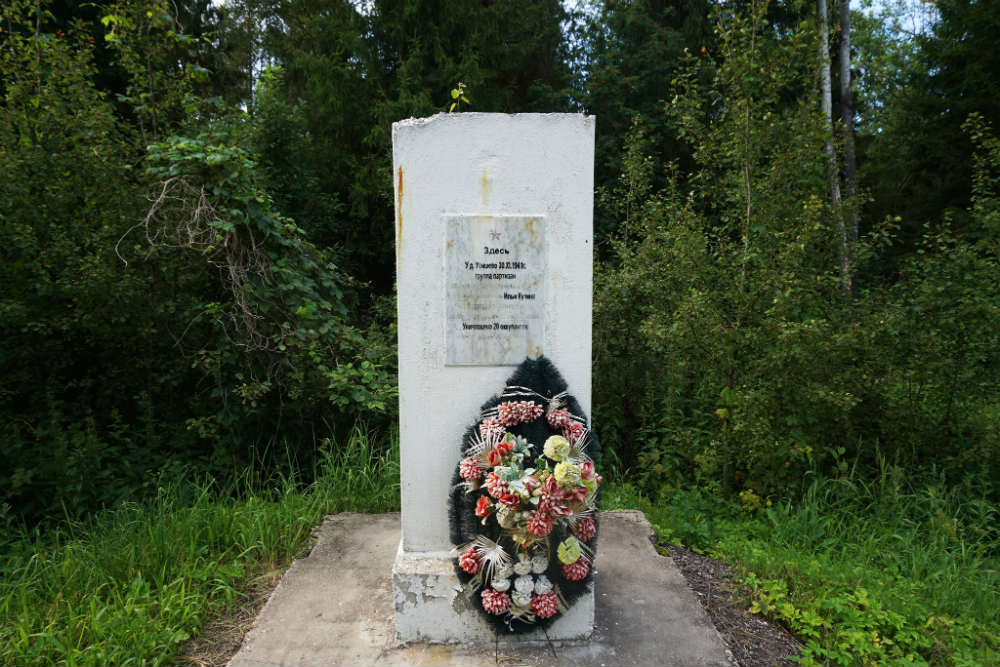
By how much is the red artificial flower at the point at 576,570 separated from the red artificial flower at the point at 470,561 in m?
0.35

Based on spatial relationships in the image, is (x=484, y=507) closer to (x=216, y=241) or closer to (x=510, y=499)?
(x=510, y=499)

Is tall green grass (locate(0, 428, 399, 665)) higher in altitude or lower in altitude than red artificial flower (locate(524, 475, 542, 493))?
lower

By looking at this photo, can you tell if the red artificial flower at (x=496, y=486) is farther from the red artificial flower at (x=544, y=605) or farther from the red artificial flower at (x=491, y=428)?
the red artificial flower at (x=544, y=605)

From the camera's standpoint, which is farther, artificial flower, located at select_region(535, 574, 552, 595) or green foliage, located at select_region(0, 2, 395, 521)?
green foliage, located at select_region(0, 2, 395, 521)

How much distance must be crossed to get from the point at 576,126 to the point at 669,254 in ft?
7.76

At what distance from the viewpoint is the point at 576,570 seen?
234cm

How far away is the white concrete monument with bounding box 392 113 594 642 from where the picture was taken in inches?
93.3

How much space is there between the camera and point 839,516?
3820 millimetres

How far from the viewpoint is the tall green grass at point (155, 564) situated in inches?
95.9

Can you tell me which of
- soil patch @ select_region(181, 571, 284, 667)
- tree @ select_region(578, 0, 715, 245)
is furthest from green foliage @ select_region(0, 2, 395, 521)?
tree @ select_region(578, 0, 715, 245)

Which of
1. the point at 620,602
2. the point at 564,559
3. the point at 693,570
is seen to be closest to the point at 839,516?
the point at 693,570

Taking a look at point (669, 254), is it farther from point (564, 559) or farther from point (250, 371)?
point (250, 371)

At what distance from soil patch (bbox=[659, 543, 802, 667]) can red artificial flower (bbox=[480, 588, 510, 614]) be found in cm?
98

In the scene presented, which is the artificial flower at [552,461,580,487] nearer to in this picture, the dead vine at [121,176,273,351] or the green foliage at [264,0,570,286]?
the dead vine at [121,176,273,351]
